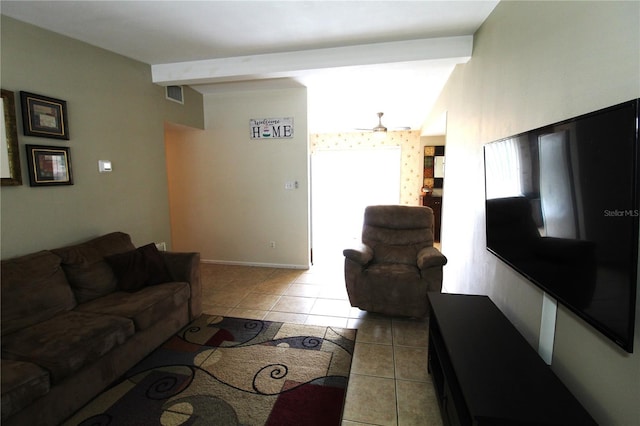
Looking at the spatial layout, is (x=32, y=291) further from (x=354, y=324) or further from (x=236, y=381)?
(x=354, y=324)

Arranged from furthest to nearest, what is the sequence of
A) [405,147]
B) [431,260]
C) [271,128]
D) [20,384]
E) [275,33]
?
[405,147], [271,128], [431,260], [275,33], [20,384]

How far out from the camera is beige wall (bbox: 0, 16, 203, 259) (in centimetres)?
217

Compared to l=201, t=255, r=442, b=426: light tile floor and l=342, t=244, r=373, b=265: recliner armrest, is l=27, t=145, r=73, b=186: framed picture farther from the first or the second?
l=342, t=244, r=373, b=265: recliner armrest

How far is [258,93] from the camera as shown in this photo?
4.18 meters

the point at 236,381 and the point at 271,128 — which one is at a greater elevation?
the point at 271,128

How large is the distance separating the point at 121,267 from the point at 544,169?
2.96 meters

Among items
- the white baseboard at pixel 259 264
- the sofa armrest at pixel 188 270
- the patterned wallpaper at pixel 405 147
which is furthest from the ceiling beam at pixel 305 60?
the patterned wallpaper at pixel 405 147

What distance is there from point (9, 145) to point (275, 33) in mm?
2147

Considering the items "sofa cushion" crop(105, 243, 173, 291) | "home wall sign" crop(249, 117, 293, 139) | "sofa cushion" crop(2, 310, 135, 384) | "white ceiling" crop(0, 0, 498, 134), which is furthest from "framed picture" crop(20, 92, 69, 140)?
"home wall sign" crop(249, 117, 293, 139)

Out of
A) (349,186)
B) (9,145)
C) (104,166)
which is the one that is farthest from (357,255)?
(349,186)

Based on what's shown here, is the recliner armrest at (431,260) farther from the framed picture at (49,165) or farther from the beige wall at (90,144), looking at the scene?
the framed picture at (49,165)

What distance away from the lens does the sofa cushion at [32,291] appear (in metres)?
1.83

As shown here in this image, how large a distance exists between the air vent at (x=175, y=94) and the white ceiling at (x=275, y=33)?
33 centimetres

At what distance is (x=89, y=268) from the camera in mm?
2309
